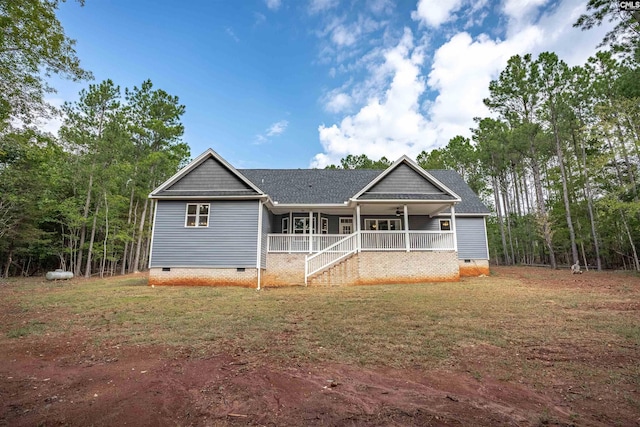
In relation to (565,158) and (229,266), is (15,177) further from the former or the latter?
(565,158)

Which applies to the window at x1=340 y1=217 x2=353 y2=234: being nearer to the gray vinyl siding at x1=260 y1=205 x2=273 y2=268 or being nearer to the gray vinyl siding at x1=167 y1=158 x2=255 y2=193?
the gray vinyl siding at x1=260 y1=205 x2=273 y2=268

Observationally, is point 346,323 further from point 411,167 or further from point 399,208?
point 411,167

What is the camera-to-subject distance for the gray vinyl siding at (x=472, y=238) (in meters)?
18.5

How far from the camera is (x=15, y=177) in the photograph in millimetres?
19344

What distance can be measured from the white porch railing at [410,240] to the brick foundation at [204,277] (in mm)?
→ 5656

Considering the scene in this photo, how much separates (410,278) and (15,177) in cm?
2540

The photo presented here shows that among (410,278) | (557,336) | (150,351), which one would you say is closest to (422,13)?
(410,278)

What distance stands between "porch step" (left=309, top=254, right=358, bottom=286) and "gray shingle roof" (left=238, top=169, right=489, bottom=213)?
370 cm

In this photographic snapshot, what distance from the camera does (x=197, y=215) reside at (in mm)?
14312

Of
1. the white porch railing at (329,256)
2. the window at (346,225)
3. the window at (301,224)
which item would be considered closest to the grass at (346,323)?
the white porch railing at (329,256)

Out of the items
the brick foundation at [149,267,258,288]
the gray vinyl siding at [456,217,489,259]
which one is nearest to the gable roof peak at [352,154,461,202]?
the gray vinyl siding at [456,217,489,259]

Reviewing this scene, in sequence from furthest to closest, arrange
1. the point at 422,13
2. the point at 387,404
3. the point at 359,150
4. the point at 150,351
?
the point at 359,150 → the point at 422,13 → the point at 150,351 → the point at 387,404

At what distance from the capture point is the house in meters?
13.9

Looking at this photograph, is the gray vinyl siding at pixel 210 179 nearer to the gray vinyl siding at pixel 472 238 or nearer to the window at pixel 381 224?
the window at pixel 381 224
